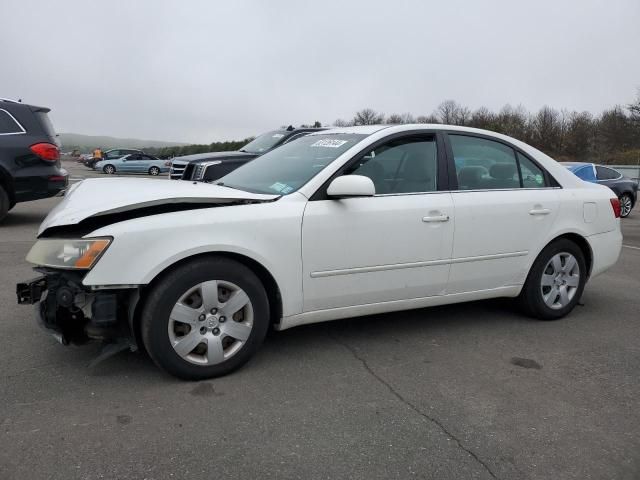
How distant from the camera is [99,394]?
3.12m

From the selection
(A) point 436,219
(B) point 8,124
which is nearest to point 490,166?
(A) point 436,219

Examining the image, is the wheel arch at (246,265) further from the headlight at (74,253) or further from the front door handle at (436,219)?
the front door handle at (436,219)

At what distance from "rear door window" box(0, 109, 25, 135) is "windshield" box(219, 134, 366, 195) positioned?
595 cm

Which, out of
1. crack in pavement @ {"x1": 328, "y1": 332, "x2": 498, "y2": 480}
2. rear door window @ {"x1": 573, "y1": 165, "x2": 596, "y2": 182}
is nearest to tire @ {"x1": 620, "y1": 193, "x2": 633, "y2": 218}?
rear door window @ {"x1": 573, "y1": 165, "x2": 596, "y2": 182}

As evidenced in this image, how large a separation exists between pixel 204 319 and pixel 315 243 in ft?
2.75

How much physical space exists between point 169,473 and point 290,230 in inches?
62.1

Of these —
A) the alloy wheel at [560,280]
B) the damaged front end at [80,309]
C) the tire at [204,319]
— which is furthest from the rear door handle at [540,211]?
the damaged front end at [80,309]

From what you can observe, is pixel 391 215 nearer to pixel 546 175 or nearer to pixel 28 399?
pixel 546 175

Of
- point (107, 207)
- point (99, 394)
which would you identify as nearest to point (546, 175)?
point (107, 207)

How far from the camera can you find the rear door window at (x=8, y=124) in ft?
28.6

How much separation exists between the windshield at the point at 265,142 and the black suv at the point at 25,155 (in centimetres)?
354

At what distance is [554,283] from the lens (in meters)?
4.72

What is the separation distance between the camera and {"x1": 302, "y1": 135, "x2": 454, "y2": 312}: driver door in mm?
3598

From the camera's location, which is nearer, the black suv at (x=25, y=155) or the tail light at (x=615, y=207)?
the tail light at (x=615, y=207)
